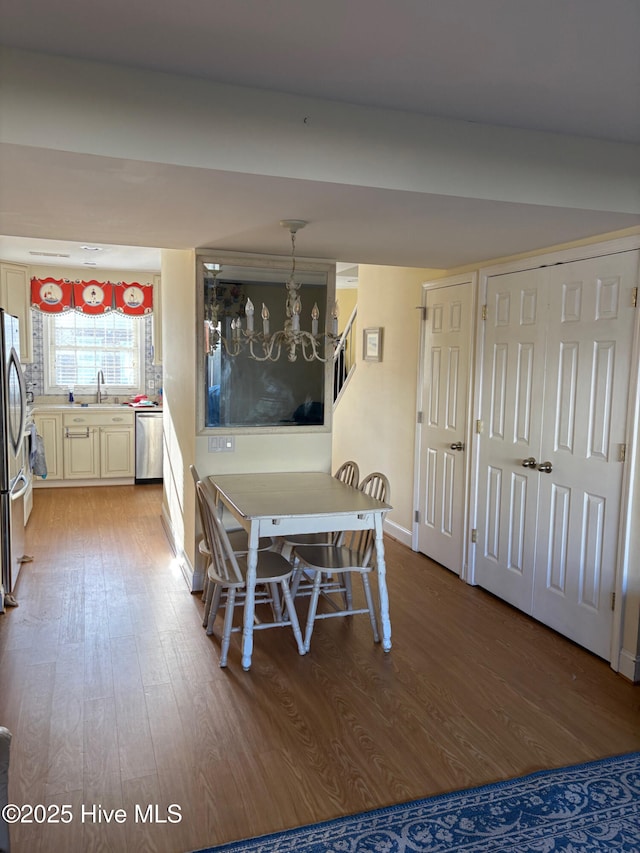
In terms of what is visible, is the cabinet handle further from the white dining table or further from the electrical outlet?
the white dining table

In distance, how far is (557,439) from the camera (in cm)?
351

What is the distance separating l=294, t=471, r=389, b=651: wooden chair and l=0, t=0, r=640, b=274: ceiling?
1.53m

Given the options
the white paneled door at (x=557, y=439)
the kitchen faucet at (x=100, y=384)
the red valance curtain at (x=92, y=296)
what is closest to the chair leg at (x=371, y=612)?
the white paneled door at (x=557, y=439)

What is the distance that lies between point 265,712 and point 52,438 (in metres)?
5.10

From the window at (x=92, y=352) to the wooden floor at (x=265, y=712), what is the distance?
391 cm

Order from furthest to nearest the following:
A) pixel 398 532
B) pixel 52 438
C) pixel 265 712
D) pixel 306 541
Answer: pixel 52 438 → pixel 398 532 → pixel 306 541 → pixel 265 712

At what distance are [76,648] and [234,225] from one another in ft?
7.52

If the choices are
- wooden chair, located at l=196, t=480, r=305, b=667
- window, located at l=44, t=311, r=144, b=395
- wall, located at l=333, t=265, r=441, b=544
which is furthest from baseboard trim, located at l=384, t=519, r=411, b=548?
window, located at l=44, t=311, r=144, b=395

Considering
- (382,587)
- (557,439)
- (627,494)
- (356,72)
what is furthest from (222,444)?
(356,72)

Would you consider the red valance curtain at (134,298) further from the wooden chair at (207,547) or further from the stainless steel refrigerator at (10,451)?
the wooden chair at (207,547)

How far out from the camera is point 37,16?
1728mm

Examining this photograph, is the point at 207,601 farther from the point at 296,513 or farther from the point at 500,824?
the point at 500,824

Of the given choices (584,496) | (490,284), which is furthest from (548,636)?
(490,284)

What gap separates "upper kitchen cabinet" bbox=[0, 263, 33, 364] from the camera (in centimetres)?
637
